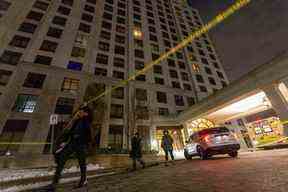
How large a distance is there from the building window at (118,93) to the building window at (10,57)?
12.8 meters

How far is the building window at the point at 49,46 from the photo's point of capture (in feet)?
72.5

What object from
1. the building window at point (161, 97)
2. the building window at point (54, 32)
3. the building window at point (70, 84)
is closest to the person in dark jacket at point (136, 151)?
the building window at point (70, 84)

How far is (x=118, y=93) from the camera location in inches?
961

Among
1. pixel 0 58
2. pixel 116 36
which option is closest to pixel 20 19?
pixel 0 58

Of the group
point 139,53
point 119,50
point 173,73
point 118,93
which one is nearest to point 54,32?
point 119,50

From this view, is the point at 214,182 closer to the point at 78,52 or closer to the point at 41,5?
the point at 78,52

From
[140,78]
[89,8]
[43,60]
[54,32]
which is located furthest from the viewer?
[89,8]

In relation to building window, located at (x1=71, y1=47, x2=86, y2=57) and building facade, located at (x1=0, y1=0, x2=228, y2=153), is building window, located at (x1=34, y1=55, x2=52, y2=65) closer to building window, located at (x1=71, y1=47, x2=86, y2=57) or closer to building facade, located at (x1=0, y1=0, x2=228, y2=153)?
building facade, located at (x1=0, y1=0, x2=228, y2=153)

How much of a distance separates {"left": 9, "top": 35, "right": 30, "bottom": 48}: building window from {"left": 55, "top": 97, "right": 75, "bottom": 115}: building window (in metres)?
9.09

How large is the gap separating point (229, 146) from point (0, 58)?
2561 cm

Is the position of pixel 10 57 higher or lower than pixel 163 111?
higher

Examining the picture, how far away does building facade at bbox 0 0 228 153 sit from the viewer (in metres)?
18.1

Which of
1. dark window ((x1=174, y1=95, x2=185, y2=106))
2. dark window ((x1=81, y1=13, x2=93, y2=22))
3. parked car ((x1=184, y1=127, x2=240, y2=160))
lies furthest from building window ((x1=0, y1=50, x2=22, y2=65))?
dark window ((x1=174, y1=95, x2=185, y2=106))

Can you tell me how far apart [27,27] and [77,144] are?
2624 centimetres
